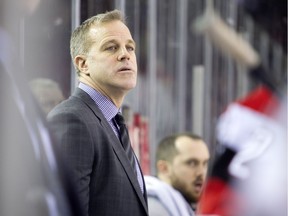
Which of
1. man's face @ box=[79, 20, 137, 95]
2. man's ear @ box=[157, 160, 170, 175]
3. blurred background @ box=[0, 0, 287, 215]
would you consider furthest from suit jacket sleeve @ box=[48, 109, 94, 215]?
man's ear @ box=[157, 160, 170, 175]

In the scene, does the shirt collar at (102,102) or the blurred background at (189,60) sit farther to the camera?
the blurred background at (189,60)

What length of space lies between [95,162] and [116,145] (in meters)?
0.06

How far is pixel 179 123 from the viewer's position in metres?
2.67

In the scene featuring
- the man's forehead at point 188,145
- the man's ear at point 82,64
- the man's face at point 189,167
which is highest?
the man's ear at point 82,64

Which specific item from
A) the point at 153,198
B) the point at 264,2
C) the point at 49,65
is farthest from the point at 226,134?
the point at 49,65

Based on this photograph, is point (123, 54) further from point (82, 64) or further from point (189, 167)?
point (189, 167)

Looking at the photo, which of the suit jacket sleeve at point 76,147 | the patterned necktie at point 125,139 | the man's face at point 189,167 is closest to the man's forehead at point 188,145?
the man's face at point 189,167

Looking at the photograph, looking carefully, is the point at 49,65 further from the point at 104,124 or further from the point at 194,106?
the point at 194,106

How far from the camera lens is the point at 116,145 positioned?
4.97 feet

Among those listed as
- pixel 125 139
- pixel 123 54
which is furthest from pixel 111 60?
pixel 125 139

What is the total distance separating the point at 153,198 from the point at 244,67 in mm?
710

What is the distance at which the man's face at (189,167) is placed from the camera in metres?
2.62

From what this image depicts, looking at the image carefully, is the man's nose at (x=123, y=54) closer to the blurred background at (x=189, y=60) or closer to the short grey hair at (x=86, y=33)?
the short grey hair at (x=86, y=33)

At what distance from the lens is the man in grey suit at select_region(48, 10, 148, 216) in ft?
4.74
